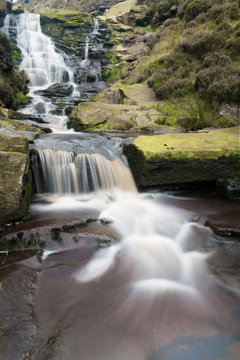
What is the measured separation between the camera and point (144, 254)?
3.75 meters

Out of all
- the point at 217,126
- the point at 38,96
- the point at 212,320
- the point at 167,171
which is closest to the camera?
the point at 212,320

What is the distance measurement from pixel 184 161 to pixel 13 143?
13.6ft

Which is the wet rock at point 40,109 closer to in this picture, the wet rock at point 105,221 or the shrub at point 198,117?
the shrub at point 198,117

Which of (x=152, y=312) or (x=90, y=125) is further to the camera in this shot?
(x=90, y=125)

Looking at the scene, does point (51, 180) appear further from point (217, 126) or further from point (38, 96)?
point (38, 96)

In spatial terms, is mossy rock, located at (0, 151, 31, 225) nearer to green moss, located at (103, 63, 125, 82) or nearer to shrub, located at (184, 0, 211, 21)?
shrub, located at (184, 0, 211, 21)

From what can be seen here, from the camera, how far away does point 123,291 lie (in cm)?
290

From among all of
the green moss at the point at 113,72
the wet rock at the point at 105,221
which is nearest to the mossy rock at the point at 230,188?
the wet rock at the point at 105,221

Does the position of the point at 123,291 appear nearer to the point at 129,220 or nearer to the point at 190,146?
the point at 129,220

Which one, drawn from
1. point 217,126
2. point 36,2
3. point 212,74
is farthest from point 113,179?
point 36,2

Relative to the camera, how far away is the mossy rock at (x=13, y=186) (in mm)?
3857

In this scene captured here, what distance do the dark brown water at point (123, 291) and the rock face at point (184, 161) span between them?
126cm

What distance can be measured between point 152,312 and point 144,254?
1.22 m

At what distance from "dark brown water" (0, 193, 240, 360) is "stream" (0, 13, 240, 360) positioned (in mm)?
11
